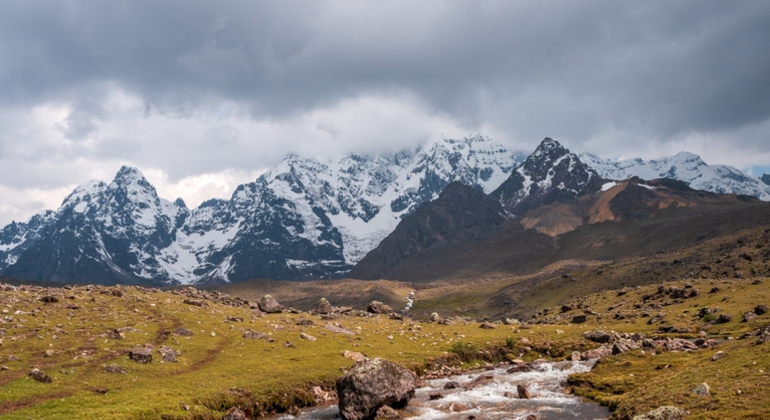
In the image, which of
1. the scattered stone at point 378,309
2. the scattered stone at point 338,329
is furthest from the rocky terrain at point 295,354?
the scattered stone at point 378,309

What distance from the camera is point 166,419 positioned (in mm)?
33406

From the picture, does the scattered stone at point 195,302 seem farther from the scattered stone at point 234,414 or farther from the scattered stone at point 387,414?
the scattered stone at point 387,414

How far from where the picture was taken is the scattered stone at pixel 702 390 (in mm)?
29266

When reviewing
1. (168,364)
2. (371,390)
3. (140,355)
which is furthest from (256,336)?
(371,390)

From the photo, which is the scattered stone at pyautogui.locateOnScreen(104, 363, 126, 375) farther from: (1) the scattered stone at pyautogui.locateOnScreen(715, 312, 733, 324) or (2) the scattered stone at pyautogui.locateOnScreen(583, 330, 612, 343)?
(1) the scattered stone at pyautogui.locateOnScreen(715, 312, 733, 324)

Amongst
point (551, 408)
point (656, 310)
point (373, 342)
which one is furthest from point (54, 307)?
point (656, 310)

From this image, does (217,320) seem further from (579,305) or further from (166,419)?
(579,305)

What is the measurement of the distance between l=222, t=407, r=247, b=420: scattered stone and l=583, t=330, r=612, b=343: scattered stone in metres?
45.9

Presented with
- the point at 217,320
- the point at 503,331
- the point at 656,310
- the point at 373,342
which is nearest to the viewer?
the point at 373,342

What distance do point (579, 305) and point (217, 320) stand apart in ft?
265

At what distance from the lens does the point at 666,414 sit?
27.0 m

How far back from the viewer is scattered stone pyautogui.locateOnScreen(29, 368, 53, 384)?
3597 cm

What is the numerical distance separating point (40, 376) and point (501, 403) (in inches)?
1343

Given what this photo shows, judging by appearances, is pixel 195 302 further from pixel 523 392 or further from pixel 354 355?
pixel 523 392
